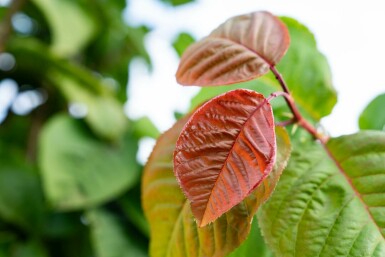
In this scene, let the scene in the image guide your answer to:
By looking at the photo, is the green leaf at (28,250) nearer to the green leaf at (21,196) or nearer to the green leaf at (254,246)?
the green leaf at (21,196)

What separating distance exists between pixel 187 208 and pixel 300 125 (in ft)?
0.38

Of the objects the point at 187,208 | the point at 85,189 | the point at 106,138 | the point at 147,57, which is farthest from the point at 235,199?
the point at 147,57

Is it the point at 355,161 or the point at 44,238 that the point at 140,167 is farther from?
the point at 355,161

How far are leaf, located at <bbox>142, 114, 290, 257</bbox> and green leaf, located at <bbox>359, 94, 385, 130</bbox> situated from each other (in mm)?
145

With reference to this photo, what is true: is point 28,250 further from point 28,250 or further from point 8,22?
point 8,22

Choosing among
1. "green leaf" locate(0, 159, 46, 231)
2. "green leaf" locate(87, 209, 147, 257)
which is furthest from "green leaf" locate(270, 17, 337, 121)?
"green leaf" locate(0, 159, 46, 231)

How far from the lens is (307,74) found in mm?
488

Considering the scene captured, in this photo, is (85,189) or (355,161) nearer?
(355,161)

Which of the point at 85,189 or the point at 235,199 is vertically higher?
the point at 235,199

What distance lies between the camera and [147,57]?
43.6 inches

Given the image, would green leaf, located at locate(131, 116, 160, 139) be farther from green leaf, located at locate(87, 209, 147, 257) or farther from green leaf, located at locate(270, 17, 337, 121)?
green leaf, located at locate(270, 17, 337, 121)

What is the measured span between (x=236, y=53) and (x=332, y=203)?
0.13 m

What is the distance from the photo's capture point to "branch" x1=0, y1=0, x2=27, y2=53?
3.18ft

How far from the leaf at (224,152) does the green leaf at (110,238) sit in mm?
539
